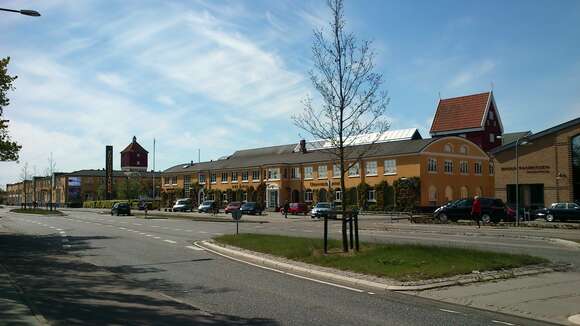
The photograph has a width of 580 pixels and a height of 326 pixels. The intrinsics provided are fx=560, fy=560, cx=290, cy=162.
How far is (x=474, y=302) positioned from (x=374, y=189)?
5618 centimetres

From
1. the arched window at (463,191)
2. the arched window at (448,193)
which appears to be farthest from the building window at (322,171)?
the arched window at (463,191)

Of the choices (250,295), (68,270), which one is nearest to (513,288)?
(250,295)

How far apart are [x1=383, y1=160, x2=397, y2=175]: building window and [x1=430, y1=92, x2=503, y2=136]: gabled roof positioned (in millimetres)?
26042

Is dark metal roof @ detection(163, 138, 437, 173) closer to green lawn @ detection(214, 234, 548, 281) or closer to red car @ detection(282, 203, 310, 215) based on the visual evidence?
red car @ detection(282, 203, 310, 215)

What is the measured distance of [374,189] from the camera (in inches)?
2571

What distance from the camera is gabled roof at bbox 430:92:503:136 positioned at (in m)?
85.1

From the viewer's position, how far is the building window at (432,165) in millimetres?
62969

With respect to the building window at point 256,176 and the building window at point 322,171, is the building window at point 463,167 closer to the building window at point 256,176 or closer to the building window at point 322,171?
the building window at point 322,171

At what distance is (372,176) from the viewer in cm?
6638

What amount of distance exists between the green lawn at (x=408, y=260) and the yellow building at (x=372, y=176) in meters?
35.4

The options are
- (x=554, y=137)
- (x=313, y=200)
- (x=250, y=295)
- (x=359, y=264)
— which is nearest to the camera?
(x=250, y=295)

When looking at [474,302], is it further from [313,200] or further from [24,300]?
[313,200]

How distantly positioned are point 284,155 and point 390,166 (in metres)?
25.3

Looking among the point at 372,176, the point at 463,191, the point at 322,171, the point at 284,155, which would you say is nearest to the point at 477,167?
the point at 463,191
